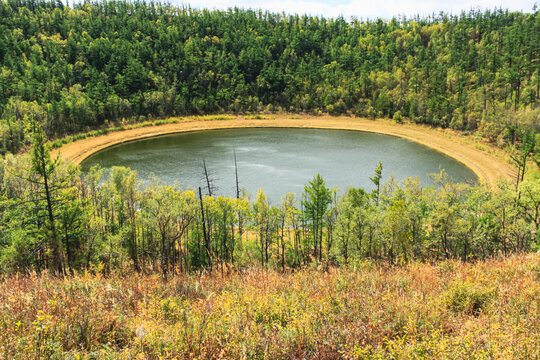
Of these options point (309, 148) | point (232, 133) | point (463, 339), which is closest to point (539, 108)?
point (309, 148)

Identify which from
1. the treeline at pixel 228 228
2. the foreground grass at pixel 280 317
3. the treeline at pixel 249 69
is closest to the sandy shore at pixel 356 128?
the treeline at pixel 249 69

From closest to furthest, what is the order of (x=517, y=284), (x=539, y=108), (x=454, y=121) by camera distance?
(x=517, y=284)
(x=539, y=108)
(x=454, y=121)

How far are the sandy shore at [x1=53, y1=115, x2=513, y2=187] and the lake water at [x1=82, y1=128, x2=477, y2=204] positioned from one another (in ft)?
8.34

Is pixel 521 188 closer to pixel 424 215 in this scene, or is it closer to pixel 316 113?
pixel 424 215

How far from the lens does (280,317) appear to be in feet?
24.5

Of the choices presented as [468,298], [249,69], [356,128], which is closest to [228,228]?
[468,298]

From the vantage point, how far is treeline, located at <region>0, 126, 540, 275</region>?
2764 cm

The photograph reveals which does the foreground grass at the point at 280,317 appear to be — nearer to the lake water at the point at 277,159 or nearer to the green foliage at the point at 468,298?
the green foliage at the point at 468,298

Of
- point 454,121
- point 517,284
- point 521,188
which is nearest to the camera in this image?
point 517,284

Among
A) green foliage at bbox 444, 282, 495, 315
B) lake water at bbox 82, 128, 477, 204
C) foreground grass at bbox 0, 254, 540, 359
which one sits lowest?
lake water at bbox 82, 128, 477, 204

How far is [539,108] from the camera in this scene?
75625 mm

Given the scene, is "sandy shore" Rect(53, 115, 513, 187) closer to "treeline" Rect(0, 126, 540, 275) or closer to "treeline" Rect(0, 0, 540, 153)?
"treeline" Rect(0, 0, 540, 153)

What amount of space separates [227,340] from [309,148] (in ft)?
245

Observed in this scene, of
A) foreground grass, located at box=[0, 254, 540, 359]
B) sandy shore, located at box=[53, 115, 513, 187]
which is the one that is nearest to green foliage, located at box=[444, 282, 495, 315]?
foreground grass, located at box=[0, 254, 540, 359]
